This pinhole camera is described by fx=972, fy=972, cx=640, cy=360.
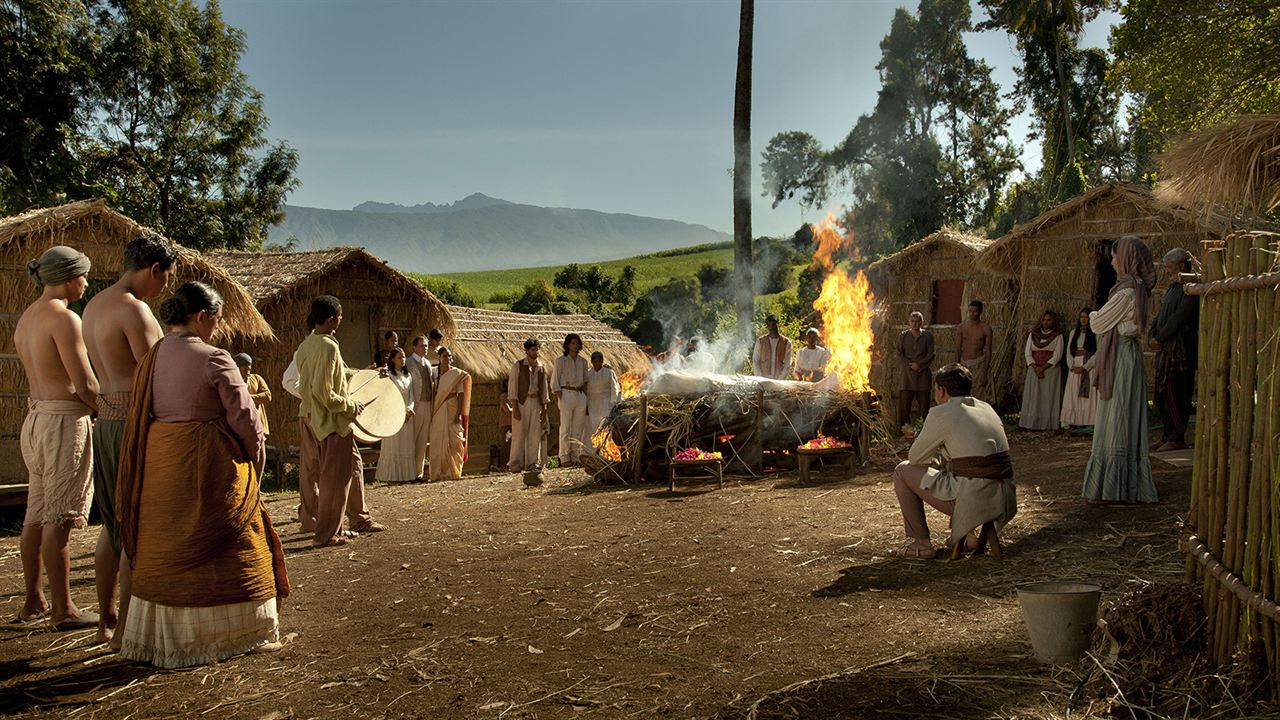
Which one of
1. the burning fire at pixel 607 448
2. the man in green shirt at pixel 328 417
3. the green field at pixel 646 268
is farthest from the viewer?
the green field at pixel 646 268

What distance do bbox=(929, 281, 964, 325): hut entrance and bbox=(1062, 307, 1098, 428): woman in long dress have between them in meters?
5.14

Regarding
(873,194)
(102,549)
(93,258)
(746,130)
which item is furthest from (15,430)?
(873,194)

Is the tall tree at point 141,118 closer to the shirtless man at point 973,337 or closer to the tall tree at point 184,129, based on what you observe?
the tall tree at point 184,129

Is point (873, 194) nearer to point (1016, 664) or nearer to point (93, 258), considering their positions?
point (93, 258)

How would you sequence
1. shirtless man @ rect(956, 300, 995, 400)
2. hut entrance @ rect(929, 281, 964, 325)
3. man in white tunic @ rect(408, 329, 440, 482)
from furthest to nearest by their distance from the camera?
hut entrance @ rect(929, 281, 964, 325) → shirtless man @ rect(956, 300, 995, 400) → man in white tunic @ rect(408, 329, 440, 482)

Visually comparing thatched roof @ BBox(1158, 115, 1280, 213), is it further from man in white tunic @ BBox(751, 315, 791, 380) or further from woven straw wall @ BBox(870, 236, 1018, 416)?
woven straw wall @ BBox(870, 236, 1018, 416)

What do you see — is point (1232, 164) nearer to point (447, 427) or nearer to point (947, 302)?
point (447, 427)

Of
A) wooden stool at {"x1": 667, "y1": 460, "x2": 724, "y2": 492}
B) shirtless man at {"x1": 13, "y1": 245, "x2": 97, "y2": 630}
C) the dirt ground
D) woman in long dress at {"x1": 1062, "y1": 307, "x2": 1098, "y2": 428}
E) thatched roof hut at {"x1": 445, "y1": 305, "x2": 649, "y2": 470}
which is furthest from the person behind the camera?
thatched roof hut at {"x1": 445, "y1": 305, "x2": 649, "y2": 470}

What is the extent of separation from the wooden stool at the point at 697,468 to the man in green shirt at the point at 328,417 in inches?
152

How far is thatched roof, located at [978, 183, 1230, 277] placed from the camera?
600 inches

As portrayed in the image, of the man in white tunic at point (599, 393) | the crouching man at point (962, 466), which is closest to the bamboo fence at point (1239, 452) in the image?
the crouching man at point (962, 466)

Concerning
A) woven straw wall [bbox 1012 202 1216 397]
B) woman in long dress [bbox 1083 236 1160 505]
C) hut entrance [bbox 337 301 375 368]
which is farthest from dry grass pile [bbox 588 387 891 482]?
hut entrance [bbox 337 301 375 368]

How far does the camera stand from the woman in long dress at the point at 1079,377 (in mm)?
13334

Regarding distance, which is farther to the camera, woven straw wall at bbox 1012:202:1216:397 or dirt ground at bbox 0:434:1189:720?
woven straw wall at bbox 1012:202:1216:397
